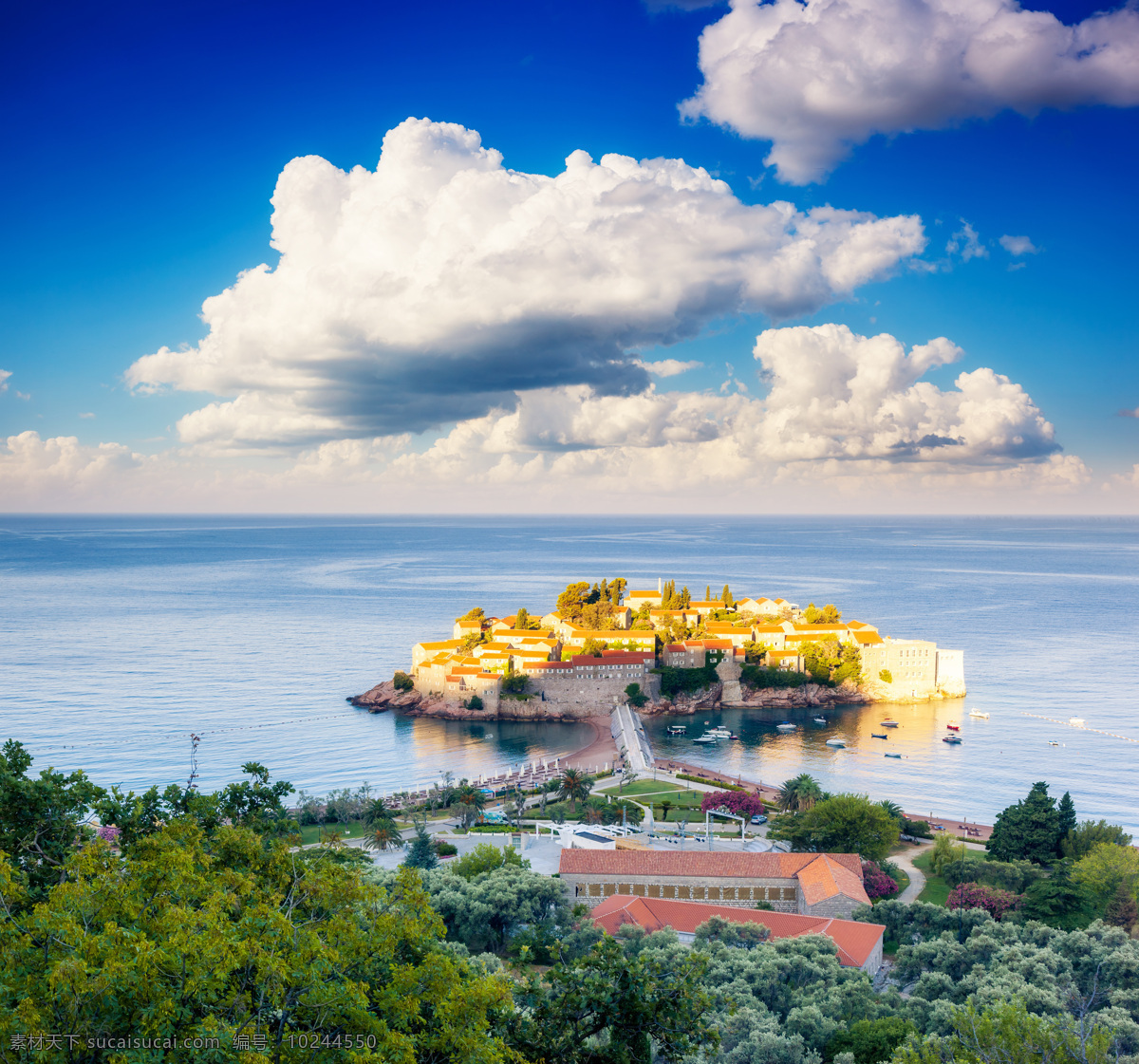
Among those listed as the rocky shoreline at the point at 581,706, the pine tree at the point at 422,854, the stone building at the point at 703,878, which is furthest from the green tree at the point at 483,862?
the rocky shoreline at the point at 581,706

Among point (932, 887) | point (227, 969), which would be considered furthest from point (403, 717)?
point (227, 969)

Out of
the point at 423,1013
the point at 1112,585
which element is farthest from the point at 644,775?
the point at 1112,585

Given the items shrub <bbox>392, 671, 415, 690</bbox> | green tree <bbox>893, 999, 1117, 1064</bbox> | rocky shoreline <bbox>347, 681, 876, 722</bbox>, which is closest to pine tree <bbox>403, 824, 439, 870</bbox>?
green tree <bbox>893, 999, 1117, 1064</bbox>

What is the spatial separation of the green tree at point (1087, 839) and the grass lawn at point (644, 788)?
60.5ft

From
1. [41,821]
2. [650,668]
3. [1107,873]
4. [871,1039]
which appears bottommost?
[1107,873]

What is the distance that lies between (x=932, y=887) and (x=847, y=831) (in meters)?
3.62

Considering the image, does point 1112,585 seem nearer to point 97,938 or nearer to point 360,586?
point 360,586

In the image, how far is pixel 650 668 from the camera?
2714 inches

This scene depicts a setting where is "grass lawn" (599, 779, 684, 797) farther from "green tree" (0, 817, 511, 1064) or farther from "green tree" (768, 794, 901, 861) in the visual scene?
"green tree" (0, 817, 511, 1064)

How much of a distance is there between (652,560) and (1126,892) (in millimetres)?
164026

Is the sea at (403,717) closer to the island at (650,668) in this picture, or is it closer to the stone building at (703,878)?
the island at (650,668)

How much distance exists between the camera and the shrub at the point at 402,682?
218 ft

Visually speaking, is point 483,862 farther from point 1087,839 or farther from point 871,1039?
point 1087,839

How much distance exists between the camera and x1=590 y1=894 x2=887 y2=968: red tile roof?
22.8 m
